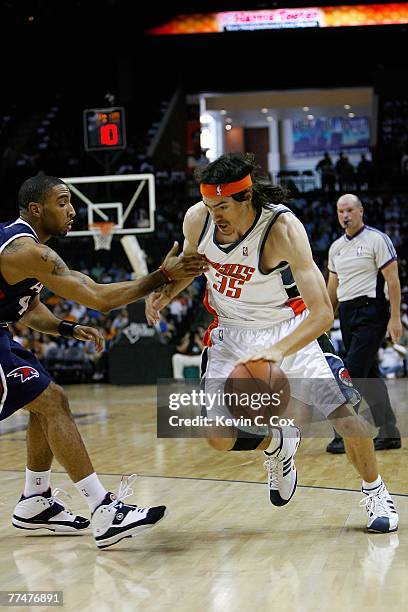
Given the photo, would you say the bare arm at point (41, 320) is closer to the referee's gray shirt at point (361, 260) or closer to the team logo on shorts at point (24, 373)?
the team logo on shorts at point (24, 373)

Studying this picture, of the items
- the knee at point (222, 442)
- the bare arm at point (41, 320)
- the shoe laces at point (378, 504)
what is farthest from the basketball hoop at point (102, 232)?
the shoe laces at point (378, 504)

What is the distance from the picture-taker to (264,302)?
14.7 ft

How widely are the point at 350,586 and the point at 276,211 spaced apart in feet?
5.67

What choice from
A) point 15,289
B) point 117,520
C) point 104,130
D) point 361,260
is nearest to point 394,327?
point 361,260

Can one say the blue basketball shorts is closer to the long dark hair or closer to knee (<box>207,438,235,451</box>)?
knee (<box>207,438,235,451</box>)

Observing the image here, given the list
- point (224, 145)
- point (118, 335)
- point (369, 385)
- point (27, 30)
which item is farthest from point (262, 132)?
point (369, 385)

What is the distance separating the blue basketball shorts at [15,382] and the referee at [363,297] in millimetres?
3283

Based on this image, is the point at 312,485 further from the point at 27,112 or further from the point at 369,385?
the point at 27,112

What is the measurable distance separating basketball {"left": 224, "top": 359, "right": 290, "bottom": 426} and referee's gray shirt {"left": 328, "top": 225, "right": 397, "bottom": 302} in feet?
8.92

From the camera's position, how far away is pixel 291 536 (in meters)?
4.27

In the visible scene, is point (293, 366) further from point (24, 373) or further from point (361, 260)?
point (361, 260)

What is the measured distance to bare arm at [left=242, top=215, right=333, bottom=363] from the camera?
3926mm

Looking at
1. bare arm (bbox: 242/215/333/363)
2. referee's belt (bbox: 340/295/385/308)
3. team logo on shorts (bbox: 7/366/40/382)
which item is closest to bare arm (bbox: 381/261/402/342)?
referee's belt (bbox: 340/295/385/308)

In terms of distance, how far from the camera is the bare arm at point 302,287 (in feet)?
12.9
